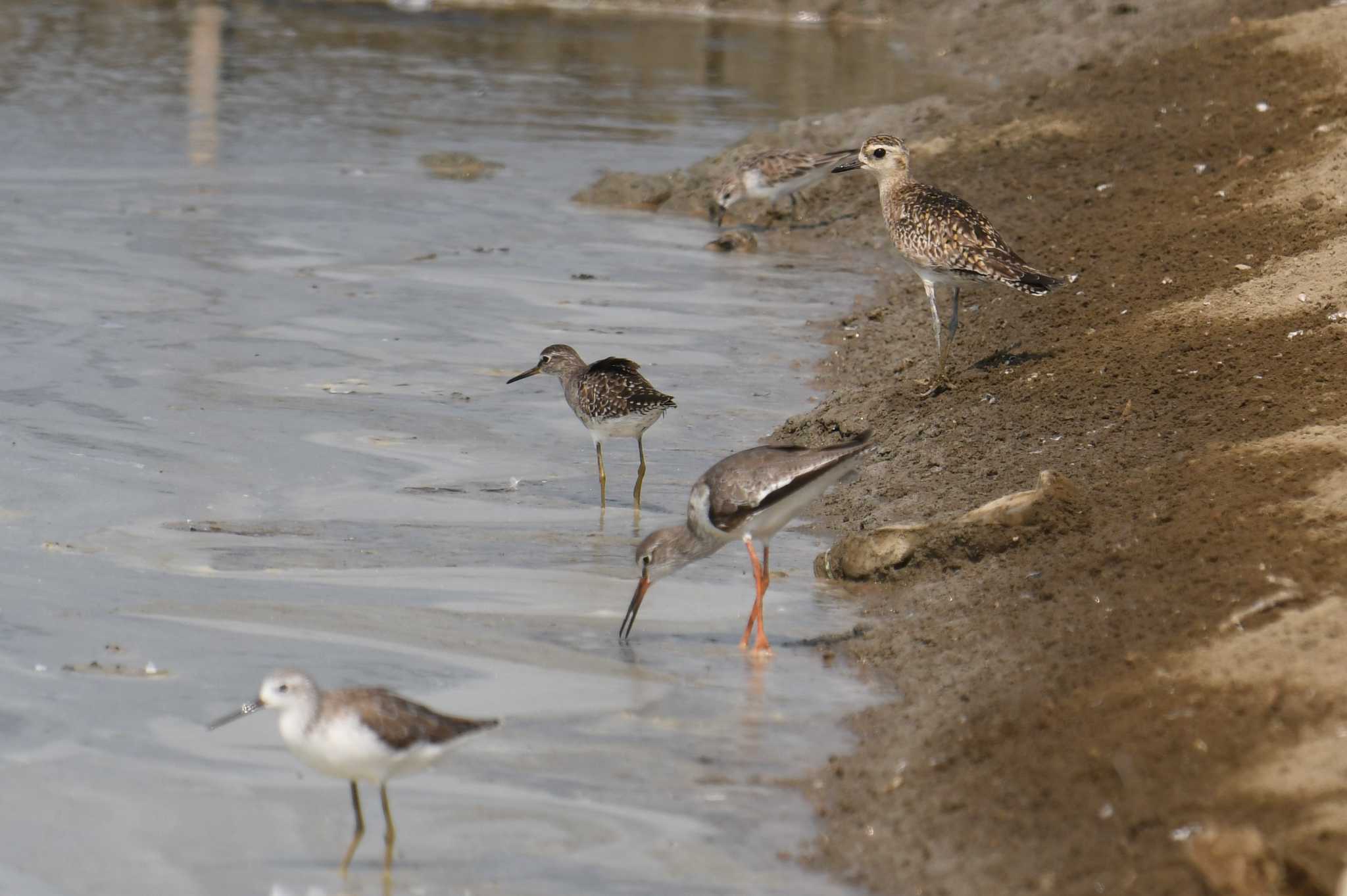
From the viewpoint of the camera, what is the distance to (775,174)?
17312 mm

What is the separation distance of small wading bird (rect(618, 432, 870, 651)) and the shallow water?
27 cm

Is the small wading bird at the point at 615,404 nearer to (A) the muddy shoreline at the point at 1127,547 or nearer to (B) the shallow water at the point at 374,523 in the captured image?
(B) the shallow water at the point at 374,523

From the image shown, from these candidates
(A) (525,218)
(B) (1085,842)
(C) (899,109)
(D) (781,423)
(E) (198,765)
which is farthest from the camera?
(C) (899,109)

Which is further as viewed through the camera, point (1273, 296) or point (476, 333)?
point (476, 333)

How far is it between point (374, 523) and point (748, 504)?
2.53 metres

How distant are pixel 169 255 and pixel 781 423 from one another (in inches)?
282

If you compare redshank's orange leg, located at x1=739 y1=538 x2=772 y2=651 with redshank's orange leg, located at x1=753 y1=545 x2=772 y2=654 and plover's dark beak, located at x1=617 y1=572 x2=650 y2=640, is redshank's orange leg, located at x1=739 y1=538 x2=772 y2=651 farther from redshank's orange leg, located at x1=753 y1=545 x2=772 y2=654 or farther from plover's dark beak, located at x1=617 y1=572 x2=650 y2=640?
plover's dark beak, located at x1=617 y1=572 x2=650 y2=640

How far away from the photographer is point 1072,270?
1269cm

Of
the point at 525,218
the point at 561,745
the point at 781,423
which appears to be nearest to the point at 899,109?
the point at 525,218

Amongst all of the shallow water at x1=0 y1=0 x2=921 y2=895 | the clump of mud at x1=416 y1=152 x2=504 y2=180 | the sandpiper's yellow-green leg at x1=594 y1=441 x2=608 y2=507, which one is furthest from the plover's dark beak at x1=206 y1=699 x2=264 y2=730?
the clump of mud at x1=416 y1=152 x2=504 y2=180

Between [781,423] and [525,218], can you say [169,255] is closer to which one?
[525,218]

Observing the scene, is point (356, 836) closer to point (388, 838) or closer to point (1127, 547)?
point (388, 838)

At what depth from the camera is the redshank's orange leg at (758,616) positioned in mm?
7605

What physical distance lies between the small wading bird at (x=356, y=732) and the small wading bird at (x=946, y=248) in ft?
19.2
